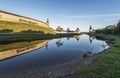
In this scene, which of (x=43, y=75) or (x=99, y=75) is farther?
(x=43, y=75)

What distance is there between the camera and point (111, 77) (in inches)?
643

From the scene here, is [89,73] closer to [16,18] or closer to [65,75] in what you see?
[65,75]

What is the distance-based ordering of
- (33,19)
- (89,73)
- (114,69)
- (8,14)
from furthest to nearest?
(33,19) < (8,14) < (114,69) < (89,73)

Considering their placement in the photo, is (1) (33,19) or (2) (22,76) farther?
(1) (33,19)

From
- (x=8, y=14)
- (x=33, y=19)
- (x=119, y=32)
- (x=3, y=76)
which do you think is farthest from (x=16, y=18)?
(x=3, y=76)

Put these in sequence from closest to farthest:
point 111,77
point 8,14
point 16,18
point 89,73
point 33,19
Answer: point 111,77, point 89,73, point 8,14, point 16,18, point 33,19

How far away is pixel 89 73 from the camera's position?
699 inches

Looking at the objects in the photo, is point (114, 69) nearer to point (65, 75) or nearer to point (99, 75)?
point (99, 75)

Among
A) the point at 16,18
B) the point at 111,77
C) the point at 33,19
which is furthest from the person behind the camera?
the point at 33,19

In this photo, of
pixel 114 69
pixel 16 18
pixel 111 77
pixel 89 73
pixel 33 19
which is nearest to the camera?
pixel 111 77

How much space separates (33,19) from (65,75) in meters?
160

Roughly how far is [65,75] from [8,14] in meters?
117

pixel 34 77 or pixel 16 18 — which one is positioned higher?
pixel 16 18

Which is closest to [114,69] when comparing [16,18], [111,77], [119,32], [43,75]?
[111,77]
